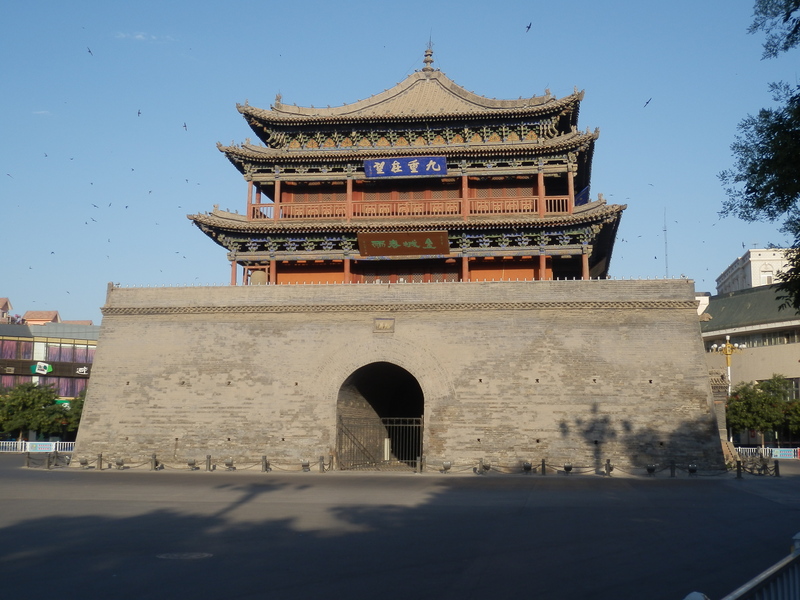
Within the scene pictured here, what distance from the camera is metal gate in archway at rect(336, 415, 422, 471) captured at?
22125 millimetres

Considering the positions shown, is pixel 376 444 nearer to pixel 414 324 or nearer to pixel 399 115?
pixel 414 324

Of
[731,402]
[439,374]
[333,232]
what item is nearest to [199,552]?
[439,374]

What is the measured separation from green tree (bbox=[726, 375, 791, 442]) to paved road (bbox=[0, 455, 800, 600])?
21.4 m

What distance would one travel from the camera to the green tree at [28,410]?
3494 centimetres

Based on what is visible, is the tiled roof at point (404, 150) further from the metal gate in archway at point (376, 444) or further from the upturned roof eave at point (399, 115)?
the metal gate in archway at point (376, 444)

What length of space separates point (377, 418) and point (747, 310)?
31.6m

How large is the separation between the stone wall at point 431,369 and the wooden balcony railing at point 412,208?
216 inches

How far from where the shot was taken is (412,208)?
2784cm

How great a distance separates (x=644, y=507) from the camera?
13.0m

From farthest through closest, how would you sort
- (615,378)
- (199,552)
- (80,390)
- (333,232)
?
1. (80,390)
2. (333,232)
3. (615,378)
4. (199,552)

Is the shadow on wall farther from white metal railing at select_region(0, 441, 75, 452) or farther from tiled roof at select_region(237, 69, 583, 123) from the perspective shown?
white metal railing at select_region(0, 441, 75, 452)

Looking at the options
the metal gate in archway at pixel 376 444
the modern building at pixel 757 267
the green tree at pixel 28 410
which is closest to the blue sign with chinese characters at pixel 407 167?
the metal gate in archway at pixel 376 444

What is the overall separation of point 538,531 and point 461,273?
17562 millimetres

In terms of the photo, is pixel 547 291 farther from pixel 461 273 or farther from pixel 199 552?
pixel 199 552
